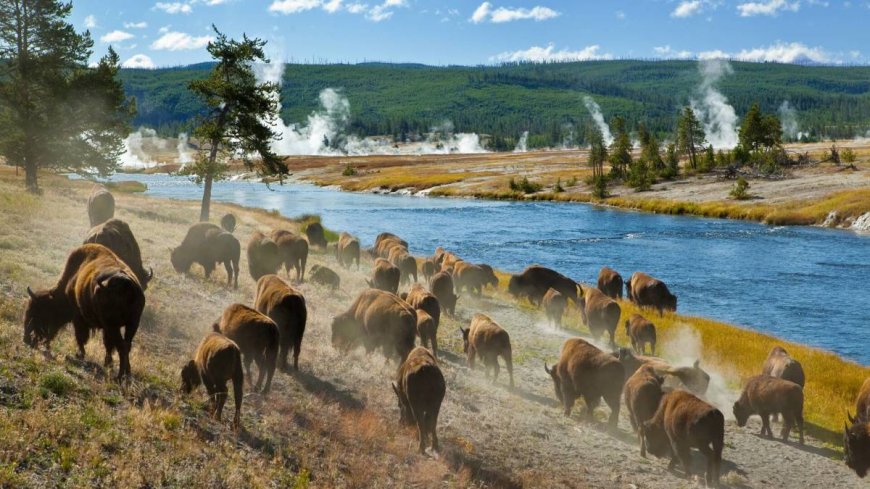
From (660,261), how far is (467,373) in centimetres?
2660

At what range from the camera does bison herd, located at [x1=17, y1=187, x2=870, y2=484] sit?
939 centimetres

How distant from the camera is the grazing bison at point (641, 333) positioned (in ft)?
59.1

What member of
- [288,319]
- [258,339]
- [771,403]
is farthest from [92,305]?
[771,403]

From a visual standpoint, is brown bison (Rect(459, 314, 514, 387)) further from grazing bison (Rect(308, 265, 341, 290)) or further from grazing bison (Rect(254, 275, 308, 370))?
grazing bison (Rect(308, 265, 341, 290))

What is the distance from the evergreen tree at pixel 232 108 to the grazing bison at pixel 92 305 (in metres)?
24.7

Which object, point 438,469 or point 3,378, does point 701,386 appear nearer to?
Result: point 438,469

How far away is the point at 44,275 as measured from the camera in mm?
14125

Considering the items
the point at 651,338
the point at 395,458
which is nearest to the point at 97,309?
the point at 395,458

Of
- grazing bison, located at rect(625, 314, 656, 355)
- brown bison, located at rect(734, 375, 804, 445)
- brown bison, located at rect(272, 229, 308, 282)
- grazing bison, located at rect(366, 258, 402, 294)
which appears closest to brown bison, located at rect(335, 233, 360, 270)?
brown bison, located at rect(272, 229, 308, 282)

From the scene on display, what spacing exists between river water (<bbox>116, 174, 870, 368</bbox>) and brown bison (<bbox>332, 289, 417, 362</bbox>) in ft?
53.1

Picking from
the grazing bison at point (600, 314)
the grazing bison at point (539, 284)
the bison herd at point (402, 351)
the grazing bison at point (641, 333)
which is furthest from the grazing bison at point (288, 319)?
the grazing bison at point (539, 284)

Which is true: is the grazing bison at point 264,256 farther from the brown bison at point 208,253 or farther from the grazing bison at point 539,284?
the grazing bison at point 539,284

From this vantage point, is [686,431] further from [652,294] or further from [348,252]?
[348,252]

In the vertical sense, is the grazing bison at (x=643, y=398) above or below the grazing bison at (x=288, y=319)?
below
